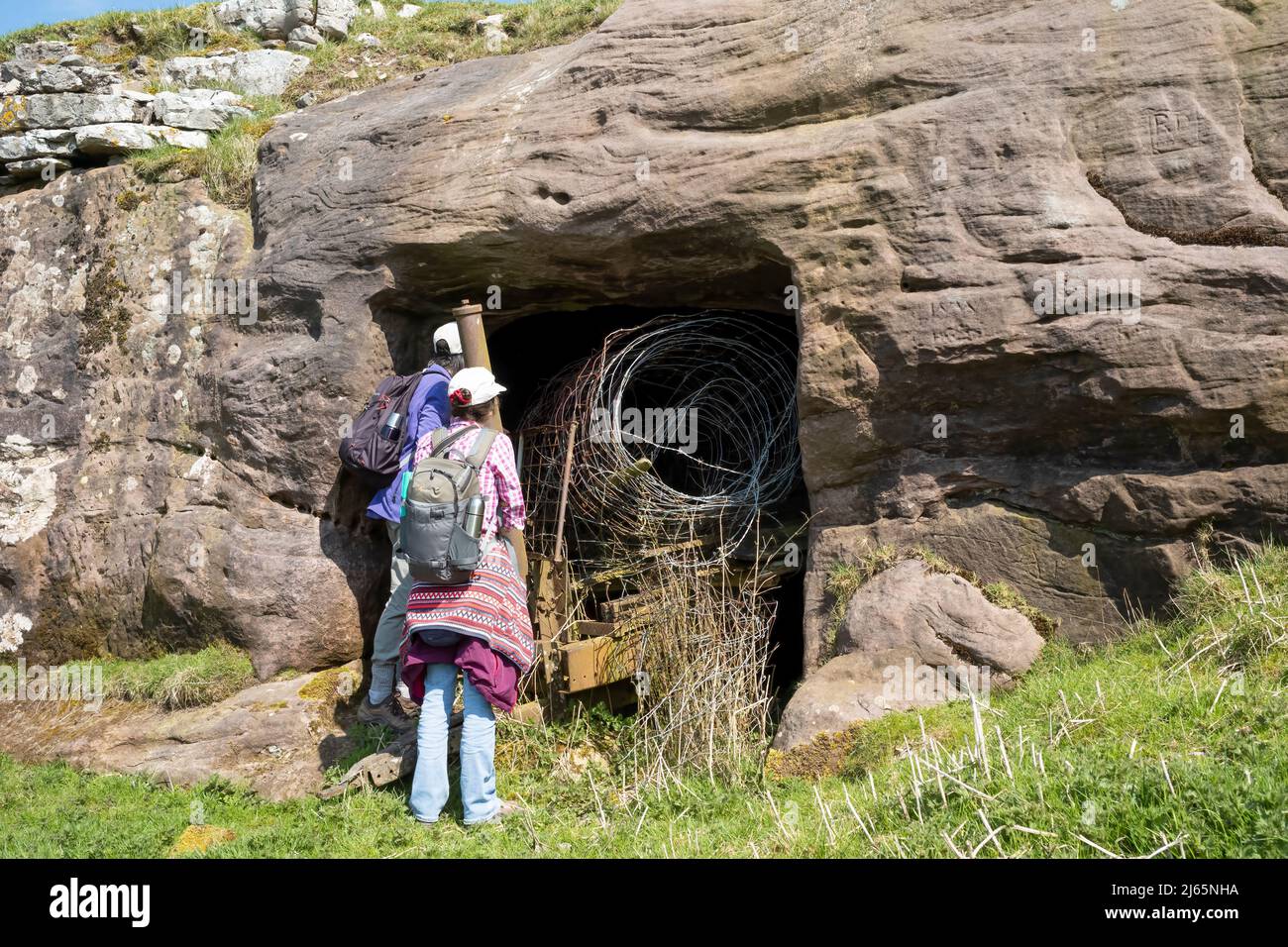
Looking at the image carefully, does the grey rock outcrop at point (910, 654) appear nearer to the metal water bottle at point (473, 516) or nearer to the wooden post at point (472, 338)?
the metal water bottle at point (473, 516)

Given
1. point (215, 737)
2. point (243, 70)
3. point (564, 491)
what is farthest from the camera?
point (243, 70)

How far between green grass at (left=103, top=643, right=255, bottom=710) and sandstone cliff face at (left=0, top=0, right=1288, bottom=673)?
182mm

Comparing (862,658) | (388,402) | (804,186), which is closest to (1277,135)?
(804,186)

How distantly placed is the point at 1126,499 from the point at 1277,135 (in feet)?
6.85

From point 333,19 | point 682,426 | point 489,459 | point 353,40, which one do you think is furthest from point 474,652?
point 333,19

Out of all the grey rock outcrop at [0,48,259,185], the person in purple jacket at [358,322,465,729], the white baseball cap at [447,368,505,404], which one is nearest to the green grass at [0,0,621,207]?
the grey rock outcrop at [0,48,259,185]

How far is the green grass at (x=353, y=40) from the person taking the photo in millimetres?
9961

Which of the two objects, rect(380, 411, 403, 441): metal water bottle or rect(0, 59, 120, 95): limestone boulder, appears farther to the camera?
rect(0, 59, 120, 95): limestone boulder

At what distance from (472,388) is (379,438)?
69.2 inches

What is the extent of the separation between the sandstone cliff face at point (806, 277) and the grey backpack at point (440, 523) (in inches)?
93.1

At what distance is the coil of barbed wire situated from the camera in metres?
7.22

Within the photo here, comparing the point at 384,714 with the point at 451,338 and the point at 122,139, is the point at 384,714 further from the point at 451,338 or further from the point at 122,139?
the point at 122,139

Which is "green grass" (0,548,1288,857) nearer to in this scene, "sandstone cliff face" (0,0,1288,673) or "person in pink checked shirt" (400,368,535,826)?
"person in pink checked shirt" (400,368,535,826)

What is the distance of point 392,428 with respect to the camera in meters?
6.91
